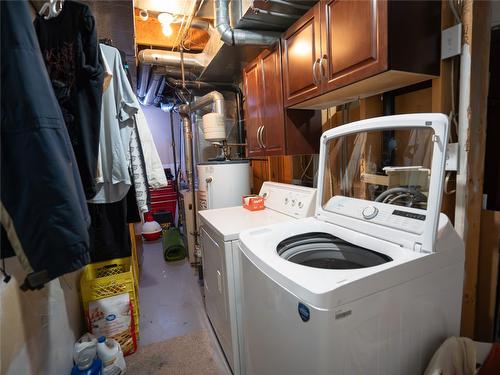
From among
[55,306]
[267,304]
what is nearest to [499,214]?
[267,304]

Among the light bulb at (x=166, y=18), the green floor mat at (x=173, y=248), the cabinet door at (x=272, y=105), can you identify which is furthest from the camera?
the green floor mat at (x=173, y=248)

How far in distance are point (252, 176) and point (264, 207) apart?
47.6 inches

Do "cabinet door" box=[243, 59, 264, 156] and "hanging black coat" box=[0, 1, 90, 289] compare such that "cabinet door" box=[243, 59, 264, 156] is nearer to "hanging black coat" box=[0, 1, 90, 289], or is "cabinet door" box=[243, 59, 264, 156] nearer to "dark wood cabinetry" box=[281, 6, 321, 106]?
"dark wood cabinetry" box=[281, 6, 321, 106]

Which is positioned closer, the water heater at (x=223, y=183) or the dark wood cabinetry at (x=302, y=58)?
the dark wood cabinetry at (x=302, y=58)

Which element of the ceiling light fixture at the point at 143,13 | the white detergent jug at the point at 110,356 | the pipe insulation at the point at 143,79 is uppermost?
the ceiling light fixture at the point at 143,13

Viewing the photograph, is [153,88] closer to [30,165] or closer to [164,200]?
[164,200]

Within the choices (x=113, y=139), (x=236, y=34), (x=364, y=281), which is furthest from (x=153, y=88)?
(x=364, y=281)

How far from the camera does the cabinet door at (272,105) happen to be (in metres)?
1.95

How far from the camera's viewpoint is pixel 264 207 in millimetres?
2178

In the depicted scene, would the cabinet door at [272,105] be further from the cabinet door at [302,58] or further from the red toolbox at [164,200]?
the red toolbox at [164,200]

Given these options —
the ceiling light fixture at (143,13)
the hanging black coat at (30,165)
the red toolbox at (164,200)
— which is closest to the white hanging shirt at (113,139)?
the hanging black coat at (30,165)

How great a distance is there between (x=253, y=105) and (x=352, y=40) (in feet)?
3.93

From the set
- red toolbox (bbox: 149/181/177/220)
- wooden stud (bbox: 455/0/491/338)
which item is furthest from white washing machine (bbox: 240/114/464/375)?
red toolbox (bbox: 149/181/177/220)

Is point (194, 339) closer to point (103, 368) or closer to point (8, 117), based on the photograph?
point (103, 368)
